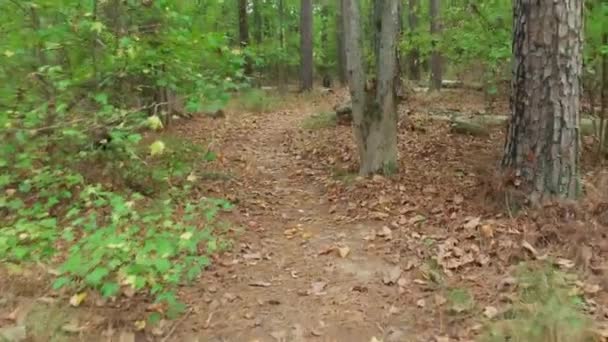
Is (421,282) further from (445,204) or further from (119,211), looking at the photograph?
(119,211)

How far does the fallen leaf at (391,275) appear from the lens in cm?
422

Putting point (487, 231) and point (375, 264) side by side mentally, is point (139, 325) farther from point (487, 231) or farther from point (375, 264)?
point (487, 231)

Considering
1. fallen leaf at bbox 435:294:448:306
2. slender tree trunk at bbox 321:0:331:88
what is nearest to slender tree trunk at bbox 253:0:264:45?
slender tree trunk at bbox 321:0:331:88

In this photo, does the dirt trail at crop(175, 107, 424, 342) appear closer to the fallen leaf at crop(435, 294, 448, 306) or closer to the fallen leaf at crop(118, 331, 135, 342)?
the fallen leaf at crop(435, 294, 448, 306)

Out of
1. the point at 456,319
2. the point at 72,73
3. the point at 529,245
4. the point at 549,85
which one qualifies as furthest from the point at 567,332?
the point at 72,73

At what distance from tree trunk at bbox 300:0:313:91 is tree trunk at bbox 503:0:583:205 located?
14.4m

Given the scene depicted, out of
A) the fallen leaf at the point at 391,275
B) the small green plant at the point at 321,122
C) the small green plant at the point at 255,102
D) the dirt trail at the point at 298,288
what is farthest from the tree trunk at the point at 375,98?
the small green plant at the point at 255,102

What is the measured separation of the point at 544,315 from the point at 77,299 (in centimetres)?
337

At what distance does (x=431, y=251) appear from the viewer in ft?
14.7

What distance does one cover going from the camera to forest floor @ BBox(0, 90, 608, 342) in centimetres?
371

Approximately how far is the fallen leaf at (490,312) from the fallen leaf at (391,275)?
820 millimetres

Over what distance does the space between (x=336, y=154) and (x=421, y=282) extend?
186 inches

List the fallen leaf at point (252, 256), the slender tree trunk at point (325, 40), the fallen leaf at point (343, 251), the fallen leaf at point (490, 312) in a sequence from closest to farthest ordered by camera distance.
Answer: the fallen leaf at point (490, 312) → the fallen leaf at point (343, 251) → the fallen leaf at point (252, 256) → the slender tree trunk at point (325, 40)

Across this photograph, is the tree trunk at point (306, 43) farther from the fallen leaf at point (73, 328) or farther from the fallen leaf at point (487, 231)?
the fallen leaf at point (73, 328)
